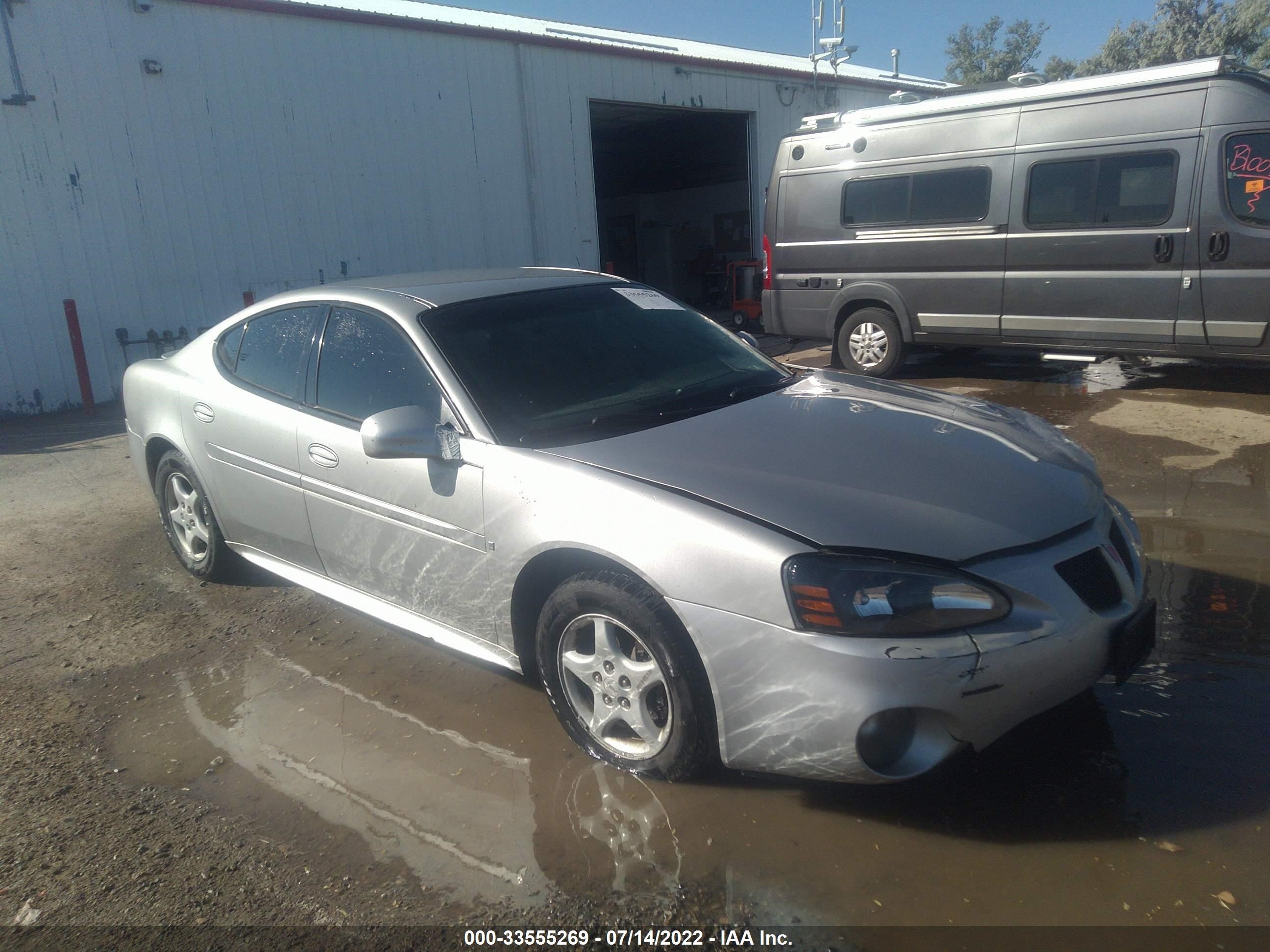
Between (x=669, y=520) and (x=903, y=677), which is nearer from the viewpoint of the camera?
(x=903, y=677)

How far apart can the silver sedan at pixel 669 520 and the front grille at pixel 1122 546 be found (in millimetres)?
13

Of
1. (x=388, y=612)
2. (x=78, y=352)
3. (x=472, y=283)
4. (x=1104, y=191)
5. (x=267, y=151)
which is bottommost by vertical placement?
(x=388, y=612)

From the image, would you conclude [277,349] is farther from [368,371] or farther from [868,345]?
[868,345]

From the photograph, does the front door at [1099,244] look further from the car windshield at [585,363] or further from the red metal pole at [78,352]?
the red metal pole at [78,352]

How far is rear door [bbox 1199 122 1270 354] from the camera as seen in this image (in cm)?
680

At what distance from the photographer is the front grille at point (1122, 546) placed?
8.99 feet

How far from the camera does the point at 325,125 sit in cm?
1225

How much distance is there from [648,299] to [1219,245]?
5424 mm

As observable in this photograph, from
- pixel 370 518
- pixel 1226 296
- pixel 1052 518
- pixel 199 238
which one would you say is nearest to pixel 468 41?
pixel 199 238

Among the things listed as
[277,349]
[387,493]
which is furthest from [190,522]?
[387,493]

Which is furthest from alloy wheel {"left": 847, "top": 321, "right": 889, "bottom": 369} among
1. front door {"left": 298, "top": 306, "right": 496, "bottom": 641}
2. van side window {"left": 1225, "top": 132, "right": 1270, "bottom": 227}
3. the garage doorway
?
the garage doorway

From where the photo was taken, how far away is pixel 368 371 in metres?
3.49

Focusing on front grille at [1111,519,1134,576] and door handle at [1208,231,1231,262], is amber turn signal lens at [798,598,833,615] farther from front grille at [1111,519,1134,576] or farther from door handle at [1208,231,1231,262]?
door handle at [1208,231,1231,262]

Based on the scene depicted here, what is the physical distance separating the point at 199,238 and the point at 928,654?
38.0 ft
